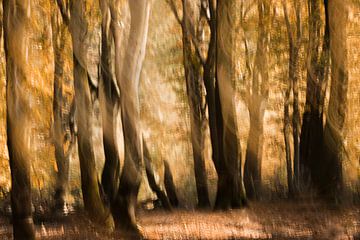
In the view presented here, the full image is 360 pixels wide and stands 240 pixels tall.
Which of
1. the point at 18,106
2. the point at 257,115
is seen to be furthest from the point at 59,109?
the point at 18,106

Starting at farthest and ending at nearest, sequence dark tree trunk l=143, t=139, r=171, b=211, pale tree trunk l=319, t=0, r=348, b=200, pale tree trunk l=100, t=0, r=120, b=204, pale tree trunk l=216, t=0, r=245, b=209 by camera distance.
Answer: dark tree trunk l=143, t=139, r=171, b=211
pale tree trunk l=216, t=0, r=245, b=209
pale tree trunk l=319, t=0, r=348, b=200
pale tree trunk l=100, t=0, r=120, b=204

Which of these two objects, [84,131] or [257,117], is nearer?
[84,131]

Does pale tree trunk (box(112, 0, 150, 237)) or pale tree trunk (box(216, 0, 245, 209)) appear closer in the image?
pale tree trunk (box(112, 0, 150, 237))

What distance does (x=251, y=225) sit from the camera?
57.7 feet

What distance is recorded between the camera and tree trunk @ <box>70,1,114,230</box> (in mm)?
15836

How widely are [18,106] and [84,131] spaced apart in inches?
119

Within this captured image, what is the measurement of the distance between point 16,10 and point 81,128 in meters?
3.76

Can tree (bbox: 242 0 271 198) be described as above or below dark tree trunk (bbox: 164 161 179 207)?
above

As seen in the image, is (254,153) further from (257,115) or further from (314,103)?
(314,103)

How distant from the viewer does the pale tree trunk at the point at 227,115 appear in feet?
62.7

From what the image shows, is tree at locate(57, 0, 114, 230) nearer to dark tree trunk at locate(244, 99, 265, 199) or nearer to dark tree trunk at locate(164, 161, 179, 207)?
dark tree trunk at locate(244, 99, 265, 199)

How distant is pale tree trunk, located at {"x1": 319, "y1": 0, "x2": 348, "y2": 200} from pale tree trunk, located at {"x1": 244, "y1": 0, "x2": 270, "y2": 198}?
19.7 ft

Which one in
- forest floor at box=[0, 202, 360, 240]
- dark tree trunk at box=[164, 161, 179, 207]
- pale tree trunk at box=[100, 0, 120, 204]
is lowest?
forest floor at box=[0, 202, 360, 240]

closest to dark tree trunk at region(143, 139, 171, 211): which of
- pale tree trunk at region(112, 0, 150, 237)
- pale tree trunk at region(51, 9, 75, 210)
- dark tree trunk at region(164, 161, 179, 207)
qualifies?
dark tree trunk at region(164, 161, 179, 207)
